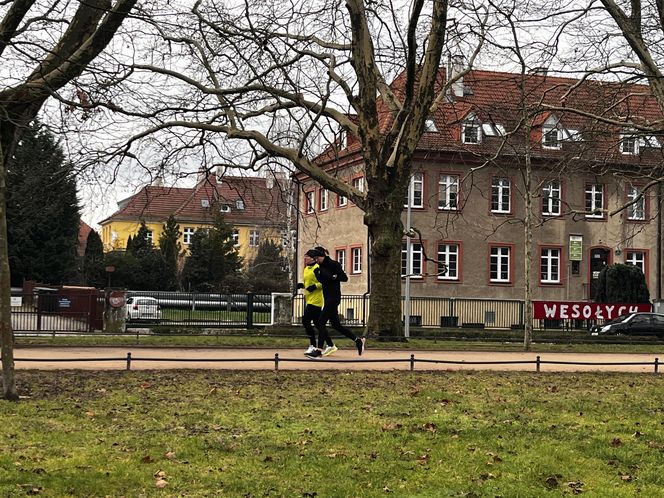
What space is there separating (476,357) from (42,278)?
4354 centimetres

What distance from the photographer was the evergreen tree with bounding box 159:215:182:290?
66.8m

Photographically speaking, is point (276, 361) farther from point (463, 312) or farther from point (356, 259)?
point (356, 259)

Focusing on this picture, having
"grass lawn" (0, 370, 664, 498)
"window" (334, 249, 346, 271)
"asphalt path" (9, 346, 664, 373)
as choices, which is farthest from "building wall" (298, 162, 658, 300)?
"grass lawn" (0, 370, 664, 498)

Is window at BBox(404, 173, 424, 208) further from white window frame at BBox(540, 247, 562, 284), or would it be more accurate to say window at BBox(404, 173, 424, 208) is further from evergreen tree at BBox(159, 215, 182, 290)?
evergreen tree at BBox(159, 215, 182, 290)

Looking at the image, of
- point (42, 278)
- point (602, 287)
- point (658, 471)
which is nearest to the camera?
point (658, 471)

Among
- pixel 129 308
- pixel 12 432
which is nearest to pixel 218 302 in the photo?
pixel 129 308

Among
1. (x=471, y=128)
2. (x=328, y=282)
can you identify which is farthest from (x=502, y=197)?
(x=328, y=282)

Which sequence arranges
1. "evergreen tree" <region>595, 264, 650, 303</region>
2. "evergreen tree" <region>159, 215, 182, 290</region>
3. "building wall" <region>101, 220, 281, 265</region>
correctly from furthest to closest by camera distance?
1. "building wall" <region>101, 220, 281, 265</region>
2. "evergreen tree" <region>159, 215, 182, 290</region>
3. "evergreen tree" <region>595, 264, 650, 303</region>

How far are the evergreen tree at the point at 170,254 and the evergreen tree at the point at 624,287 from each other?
112 feet

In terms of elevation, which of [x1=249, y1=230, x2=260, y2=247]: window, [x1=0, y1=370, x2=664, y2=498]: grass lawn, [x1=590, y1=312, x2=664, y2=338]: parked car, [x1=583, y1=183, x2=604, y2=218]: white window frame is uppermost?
[x1=249, y1=230, x2=260, y2=247]: window

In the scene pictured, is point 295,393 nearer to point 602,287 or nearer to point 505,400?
point 505,400

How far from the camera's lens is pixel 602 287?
43.9 m

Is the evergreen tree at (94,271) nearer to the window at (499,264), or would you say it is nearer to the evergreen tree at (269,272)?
the evergreen tree at (269,272)

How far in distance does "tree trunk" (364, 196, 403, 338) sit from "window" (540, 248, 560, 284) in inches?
1040
